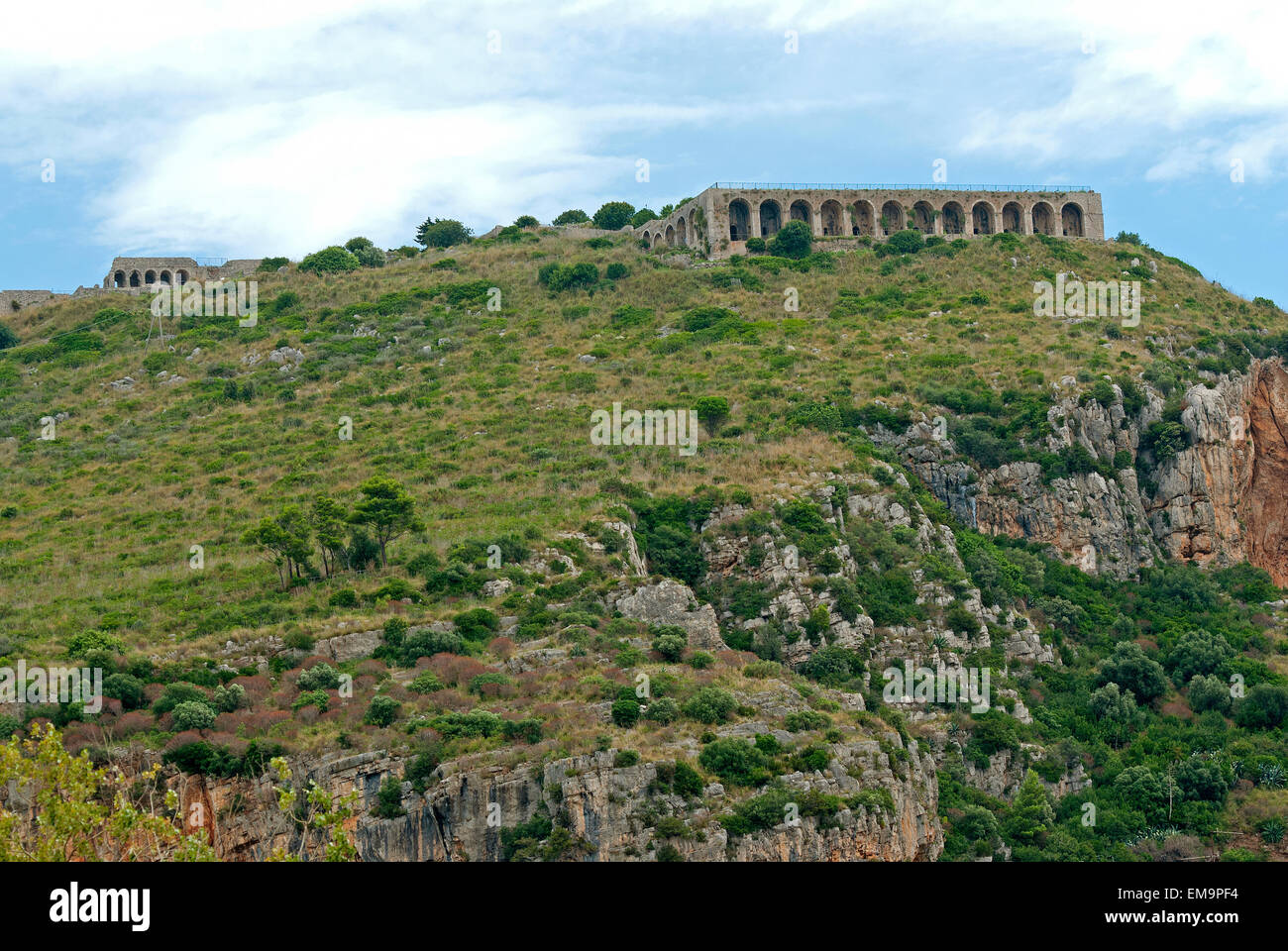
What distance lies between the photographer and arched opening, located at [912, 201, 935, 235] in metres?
116

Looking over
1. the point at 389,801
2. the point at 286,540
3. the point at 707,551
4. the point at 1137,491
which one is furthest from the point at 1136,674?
the point at 286,540

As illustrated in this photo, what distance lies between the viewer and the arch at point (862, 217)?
11462cm

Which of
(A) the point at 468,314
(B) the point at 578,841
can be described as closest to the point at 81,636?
(B) the point at 578,841

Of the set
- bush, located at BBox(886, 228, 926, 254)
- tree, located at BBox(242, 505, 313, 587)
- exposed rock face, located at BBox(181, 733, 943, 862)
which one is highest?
bush, located at BBox(886, 228, 926, 254)

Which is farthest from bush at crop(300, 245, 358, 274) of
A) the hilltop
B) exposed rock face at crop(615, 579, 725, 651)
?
exposed rock face at crop(615, 579, 725, 651)

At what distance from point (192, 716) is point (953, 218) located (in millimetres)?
89184

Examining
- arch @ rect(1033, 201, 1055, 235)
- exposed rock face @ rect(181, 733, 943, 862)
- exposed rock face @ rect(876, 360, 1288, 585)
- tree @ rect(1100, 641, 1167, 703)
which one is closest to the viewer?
exposed rock face @ rect(181, 733, 943, 862)

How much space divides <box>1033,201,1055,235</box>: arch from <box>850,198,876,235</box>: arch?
547 inches

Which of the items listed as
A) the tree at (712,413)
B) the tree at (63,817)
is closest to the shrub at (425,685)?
the tree at (63,817)

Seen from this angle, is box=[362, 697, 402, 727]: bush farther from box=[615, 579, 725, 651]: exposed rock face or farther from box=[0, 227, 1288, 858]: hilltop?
box=[615, 579, 725, 651]: exposed rock face

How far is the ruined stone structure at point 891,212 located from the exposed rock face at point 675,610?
61258 mm

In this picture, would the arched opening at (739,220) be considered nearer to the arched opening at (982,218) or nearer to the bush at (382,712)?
the arched opening at (982,218)

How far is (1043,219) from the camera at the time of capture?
4601 inches

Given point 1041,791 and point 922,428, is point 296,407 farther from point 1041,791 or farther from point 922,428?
point 1041,791
